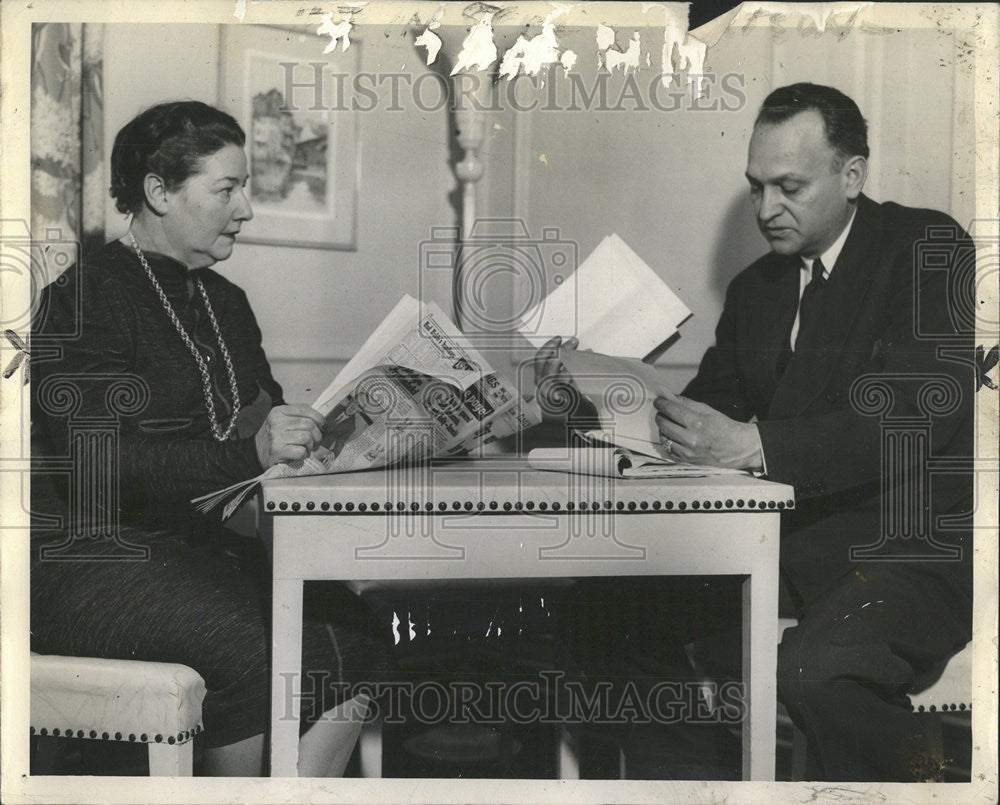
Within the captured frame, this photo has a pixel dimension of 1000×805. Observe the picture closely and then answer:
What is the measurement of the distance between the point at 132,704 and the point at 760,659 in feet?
2.44

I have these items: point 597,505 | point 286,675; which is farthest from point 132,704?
point 597,505

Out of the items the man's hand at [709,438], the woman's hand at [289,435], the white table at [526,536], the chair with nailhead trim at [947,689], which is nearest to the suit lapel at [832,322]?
the man's hand at [709,438]

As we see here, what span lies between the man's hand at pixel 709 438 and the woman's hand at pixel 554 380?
0.17 metres

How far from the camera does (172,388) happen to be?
1.16 meters

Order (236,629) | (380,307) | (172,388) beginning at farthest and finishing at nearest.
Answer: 1. (380,307)
2. (172,388)
3. (236,629)

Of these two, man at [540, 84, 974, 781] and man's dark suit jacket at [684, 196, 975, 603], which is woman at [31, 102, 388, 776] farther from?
man's dark suit jacket at [684, 196, 975, 603]

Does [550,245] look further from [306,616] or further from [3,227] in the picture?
[3,227]

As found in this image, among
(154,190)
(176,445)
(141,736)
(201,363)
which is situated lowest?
(141,736)

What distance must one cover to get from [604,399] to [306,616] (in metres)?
0.50

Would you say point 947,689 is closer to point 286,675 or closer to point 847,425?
point 847,425

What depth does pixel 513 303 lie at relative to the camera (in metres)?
1.26

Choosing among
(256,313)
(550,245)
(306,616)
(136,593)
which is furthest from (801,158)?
(136,593)

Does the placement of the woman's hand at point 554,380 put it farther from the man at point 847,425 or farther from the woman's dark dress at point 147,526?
the woman's dark dress at point 147,526

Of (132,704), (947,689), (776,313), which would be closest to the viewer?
(132,704)
